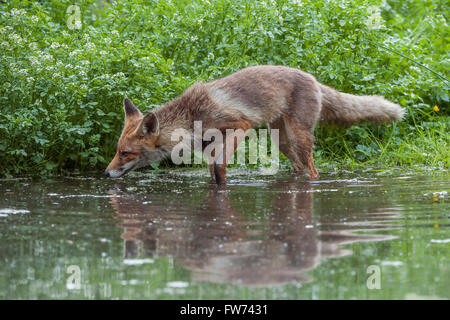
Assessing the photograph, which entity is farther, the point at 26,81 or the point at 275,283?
the point at 26,81

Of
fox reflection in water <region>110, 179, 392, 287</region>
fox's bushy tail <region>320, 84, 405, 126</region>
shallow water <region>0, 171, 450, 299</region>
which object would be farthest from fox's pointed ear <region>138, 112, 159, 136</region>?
fox's bushy tail <region>320, 84, 405, 126</region>

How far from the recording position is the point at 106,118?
8.53 metres

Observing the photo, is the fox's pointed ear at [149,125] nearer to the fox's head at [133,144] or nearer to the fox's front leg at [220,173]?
the fox's head at [133,144]

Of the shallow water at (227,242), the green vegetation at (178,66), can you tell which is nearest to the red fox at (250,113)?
the green vegetation at (178,66)

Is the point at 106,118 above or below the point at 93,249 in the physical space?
above

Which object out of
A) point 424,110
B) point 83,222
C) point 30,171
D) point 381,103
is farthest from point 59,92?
point 424,110

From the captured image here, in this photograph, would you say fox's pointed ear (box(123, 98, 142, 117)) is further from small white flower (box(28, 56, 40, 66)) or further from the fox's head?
small white flower (box(28, 56, 40, 66))

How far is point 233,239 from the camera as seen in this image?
14.4ft

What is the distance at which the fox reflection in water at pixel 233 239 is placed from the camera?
3.60 metres

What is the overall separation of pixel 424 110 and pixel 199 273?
7.54m

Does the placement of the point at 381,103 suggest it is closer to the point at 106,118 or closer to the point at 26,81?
the point at 106,118

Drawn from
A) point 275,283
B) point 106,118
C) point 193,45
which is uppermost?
point 193,45

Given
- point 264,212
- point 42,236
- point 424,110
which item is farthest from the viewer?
point 424,110

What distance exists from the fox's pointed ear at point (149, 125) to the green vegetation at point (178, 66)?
2.72 ft
